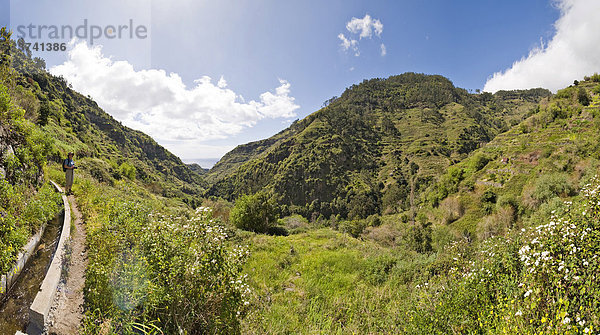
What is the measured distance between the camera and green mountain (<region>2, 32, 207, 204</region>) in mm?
22039

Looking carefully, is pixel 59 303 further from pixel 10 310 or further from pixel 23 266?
pixel 23 266

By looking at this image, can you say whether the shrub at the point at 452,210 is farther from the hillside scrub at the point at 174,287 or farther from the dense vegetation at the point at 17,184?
the dense vegetation at the point at 17,184

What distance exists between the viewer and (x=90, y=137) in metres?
72.8

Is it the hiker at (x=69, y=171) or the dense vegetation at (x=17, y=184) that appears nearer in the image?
the dense vegetation at (x=17, y=184)

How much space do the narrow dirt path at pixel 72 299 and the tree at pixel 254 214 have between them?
976 inches

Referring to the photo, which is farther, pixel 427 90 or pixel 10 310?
pixel 427 90

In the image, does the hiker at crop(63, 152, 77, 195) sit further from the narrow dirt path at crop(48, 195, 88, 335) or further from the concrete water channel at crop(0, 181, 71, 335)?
the narrow dirt path at crop(48, 195, 88, 335)

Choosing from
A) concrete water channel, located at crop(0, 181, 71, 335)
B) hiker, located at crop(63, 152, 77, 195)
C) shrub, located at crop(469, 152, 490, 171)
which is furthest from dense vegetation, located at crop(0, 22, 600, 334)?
shrub, located at crop(469, 152, 490, 171)

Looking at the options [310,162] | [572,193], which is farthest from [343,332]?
[310,162]

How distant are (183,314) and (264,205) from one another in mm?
28771

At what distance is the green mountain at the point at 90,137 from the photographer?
22.0 m

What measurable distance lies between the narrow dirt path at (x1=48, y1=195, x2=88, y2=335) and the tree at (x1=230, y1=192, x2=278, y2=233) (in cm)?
2478

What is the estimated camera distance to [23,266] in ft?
15.7

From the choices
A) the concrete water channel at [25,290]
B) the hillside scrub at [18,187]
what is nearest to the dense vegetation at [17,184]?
the hillside scrub at [18,187]
